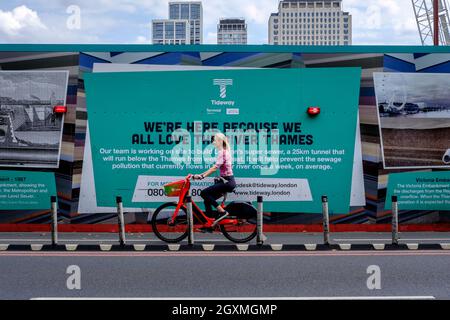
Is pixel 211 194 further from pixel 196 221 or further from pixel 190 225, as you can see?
pixel 190 225

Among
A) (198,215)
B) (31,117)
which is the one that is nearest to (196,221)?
(198,215)

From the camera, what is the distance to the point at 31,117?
14.4 m

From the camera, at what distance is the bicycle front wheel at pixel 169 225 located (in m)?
11.6

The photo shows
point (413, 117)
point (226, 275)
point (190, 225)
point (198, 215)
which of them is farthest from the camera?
point (413, 117)

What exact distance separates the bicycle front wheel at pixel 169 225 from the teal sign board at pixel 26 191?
377cm

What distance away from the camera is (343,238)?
1297 cm

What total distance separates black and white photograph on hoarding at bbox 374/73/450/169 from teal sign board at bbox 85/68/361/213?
71cm

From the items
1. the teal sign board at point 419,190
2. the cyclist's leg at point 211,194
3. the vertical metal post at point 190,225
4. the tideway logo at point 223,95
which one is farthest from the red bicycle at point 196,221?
the teal sign board at point 419,190

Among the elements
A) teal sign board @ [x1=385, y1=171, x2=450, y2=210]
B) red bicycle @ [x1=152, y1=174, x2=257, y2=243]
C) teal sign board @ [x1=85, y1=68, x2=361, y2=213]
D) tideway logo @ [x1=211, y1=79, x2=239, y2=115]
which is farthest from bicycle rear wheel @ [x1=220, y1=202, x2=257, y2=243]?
teal sign board @ [x1=385, y1=171, x2=450, y2=210]

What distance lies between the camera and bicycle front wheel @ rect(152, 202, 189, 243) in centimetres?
1162

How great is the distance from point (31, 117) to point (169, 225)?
4.75m
